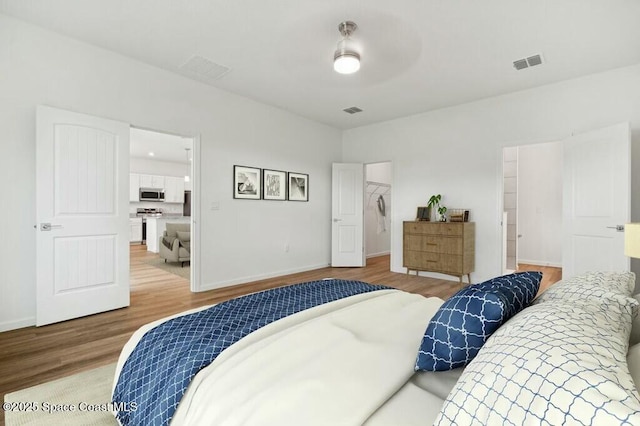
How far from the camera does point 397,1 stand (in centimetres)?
240

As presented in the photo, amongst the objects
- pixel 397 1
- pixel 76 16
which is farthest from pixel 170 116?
pixel 397 1

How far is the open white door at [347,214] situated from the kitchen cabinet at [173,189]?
6.56 m

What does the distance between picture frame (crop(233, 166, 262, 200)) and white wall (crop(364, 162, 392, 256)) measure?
10.1ft

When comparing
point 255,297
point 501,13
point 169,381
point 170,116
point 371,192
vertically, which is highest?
point 501,13

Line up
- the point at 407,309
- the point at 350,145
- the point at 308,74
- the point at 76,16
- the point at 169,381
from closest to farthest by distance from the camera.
A: the point at 169,381 → the point at 407,309 → the point at 76,16 → the point at 308,74 → the point at 350,145

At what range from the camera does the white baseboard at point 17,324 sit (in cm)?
270

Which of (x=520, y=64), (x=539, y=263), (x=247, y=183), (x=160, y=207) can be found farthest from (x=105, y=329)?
(x=160, y=207)

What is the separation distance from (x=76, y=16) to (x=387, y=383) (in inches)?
144

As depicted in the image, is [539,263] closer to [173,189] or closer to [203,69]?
[203,69]

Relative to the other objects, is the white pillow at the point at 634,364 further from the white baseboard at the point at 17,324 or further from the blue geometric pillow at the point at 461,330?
the white baseboard at the point at 17,324

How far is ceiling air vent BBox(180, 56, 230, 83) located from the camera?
11.2 ft

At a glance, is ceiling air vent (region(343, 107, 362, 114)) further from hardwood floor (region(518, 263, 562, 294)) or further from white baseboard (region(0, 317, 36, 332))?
white baseboard (region(0, 317, 36, 332))

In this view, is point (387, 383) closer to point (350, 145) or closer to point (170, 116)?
point (170, 116)

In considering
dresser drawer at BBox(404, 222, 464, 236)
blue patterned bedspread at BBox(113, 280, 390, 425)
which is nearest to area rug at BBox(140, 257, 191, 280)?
dresser drawer at BBox(404, 222, 464, 236)
